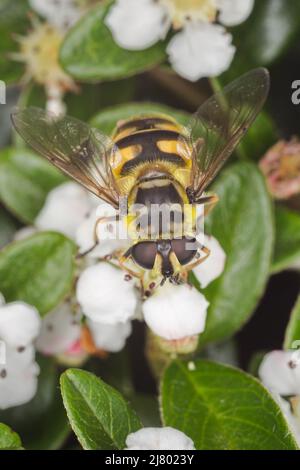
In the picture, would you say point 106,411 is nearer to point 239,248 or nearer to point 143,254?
point 143,254

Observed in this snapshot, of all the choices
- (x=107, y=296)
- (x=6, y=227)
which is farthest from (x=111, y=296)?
(x=6, y=227)

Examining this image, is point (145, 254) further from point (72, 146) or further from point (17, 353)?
point (17, 353)

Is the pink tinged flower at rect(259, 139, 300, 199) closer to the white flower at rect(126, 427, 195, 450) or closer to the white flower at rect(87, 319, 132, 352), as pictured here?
the white flower at rect(87, 319, 132, 352)

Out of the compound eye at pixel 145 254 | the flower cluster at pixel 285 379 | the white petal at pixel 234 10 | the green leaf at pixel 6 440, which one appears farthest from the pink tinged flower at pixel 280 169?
the green leaf at pixel 6 440

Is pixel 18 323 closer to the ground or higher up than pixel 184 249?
closer to the ground

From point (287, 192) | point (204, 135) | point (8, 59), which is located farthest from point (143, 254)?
point (8, 59)

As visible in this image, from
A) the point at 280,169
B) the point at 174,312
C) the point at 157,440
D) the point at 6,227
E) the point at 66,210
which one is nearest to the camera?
the point at 157,440

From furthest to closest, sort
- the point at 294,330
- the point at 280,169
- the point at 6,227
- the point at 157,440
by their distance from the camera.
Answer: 1. the point at 6,227
2. the point at 280,169
3. the point at 294,330
4. the point at 157,440
